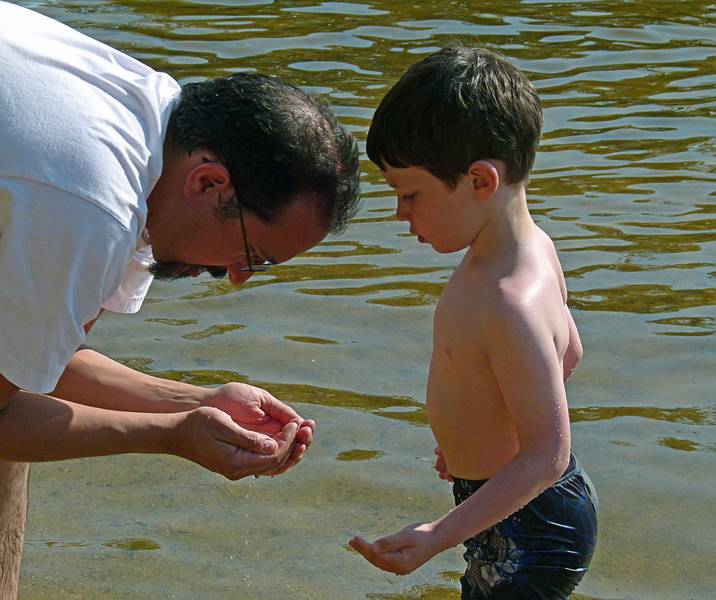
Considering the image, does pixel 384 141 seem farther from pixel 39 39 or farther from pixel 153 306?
pixel 153 306

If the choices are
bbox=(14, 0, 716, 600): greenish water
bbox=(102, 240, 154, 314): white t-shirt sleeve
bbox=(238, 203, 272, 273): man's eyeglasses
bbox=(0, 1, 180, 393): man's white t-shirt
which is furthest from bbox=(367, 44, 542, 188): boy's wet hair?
bbox=(14, 0, 716, 600): greenish water

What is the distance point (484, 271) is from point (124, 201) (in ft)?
2.71

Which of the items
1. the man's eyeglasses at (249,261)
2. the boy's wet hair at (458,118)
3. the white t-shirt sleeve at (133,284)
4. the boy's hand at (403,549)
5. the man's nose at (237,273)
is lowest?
the boy's hand at (403,549)

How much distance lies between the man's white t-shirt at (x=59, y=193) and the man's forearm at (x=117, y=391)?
77 cm

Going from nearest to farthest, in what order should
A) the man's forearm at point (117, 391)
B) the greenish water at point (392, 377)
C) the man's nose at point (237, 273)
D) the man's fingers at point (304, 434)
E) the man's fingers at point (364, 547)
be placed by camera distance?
the man's fingers at point (364, 547) → the man's nose at point (237, 273) → the man's fingers at point (304, 434) → the man's forearm at point (117, 391) → the greenish water at point (392, 377)

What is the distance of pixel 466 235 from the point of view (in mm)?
3264

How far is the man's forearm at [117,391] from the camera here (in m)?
3.76

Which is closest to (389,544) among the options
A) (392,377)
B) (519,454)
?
(519,454)

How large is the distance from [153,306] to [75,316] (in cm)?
295

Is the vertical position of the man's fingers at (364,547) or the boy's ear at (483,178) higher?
the boy's ear at (483,178)

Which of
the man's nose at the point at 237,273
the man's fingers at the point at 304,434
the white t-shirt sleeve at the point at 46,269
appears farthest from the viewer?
the man's fingers at the point at 304,434

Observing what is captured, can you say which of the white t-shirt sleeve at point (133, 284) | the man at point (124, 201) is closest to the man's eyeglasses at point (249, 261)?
the man at point (124, 201)

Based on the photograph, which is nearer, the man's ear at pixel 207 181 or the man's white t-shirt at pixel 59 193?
the man's white t-shirt at pixel 59 193

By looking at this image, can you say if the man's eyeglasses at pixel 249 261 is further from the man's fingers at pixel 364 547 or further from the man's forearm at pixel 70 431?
the man's fingers at pixel 364 547
